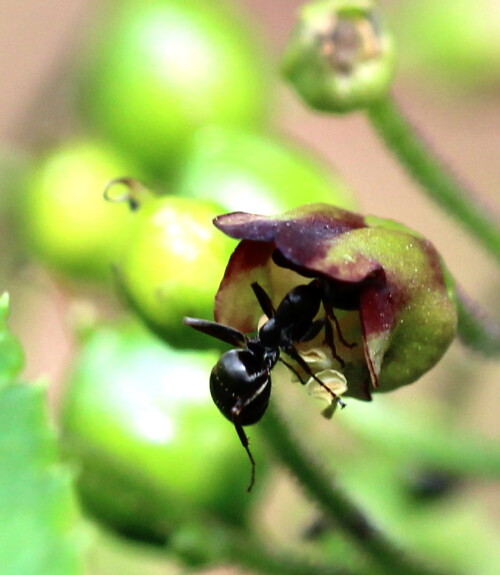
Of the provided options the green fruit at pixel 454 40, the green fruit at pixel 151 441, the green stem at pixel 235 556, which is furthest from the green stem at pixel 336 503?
the green fruit at pixel 454 40

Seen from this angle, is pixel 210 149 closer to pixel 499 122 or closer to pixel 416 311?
pixel 416 311

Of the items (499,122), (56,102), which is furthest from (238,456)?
(499,122)

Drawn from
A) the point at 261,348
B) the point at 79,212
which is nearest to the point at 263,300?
the point at 261,348

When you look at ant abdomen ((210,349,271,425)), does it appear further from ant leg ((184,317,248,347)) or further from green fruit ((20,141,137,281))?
green fruit ((20,141,137,281))

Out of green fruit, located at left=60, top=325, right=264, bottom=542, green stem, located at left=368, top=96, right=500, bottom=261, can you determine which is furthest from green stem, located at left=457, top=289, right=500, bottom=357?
green fruit, located at left=60, top=325, right=264, bottom=542

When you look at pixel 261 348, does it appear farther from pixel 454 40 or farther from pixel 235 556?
pixel 454 40
